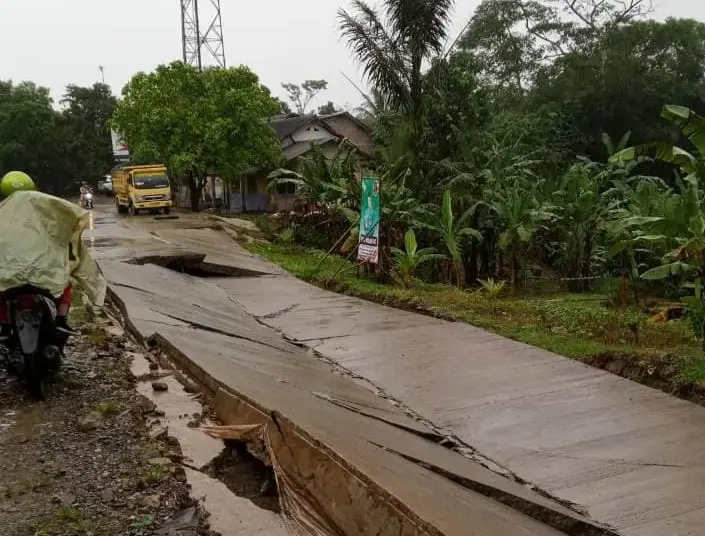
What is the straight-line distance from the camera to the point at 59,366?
5426mm

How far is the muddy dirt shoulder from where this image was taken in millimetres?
3035

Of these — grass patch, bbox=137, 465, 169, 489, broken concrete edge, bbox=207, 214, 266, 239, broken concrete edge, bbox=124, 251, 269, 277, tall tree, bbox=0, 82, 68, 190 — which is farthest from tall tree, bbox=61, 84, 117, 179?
grass patch, bbox=137, 465, 169, 489

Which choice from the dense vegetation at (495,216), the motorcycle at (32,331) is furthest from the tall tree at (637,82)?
the motorcycle at (32,331)

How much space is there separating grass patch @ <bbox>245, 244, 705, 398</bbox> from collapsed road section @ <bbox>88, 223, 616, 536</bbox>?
2.59 meters

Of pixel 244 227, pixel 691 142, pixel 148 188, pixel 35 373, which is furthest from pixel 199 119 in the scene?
pixel 35 373

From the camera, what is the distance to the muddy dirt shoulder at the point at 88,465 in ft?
9.96

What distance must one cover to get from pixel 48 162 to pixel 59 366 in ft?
160

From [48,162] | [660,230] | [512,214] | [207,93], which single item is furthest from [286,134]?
[660,230]

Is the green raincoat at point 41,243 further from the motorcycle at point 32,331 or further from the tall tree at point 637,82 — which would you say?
the tall tree at point 637,82

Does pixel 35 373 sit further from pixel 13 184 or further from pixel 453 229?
pixel 453 229

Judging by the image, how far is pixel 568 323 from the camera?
364 inches

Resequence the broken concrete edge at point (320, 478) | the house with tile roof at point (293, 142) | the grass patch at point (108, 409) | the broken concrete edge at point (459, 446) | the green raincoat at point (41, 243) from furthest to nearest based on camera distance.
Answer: the house with tile roof at point (293, 142) → the green raincoat at point (41, 243) → the grass patch at point (108, 409) → the broken concrete edge at point (459, 446) → the broken concrete edge at point (320, 478)

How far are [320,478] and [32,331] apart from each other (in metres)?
2.90

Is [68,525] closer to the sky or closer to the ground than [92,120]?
closer to the ground
